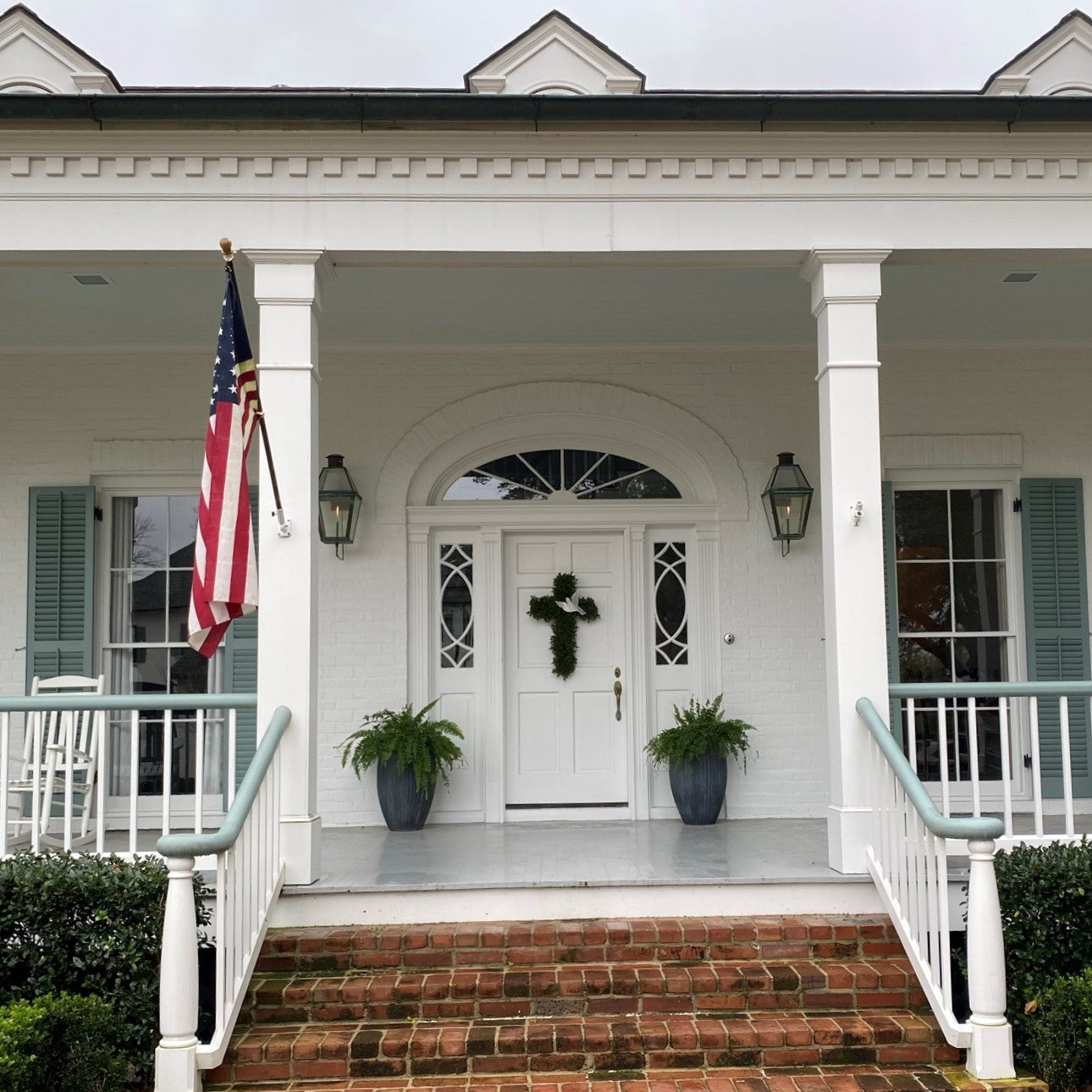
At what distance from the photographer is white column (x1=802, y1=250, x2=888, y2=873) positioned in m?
4.71

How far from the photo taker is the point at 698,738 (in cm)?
641

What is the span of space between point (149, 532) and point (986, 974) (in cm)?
547

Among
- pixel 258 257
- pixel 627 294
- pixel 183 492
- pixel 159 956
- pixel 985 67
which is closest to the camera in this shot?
pixel 159 956

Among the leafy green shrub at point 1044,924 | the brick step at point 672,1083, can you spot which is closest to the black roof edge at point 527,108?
the leafy green shrub at point 1044,924

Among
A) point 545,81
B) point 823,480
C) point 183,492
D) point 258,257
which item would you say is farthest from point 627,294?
point 183,492

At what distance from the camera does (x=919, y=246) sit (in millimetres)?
4930

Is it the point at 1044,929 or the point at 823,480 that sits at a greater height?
the point at 823,480

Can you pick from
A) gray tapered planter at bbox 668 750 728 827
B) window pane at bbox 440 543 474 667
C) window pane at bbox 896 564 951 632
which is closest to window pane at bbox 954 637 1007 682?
window pane at bbox 896 564 951 632

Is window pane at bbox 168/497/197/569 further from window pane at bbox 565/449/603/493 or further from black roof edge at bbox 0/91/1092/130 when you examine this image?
black roof edge at bbox 0/91/1092/130

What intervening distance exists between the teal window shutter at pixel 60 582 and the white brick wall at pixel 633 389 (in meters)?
0.12

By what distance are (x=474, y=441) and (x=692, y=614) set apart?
71.5 inches

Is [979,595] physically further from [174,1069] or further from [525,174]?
[174,1069]

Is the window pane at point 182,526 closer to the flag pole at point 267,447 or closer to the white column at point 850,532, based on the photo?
the flag pole at point 267,447

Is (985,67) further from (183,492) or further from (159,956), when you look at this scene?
(159,956)
